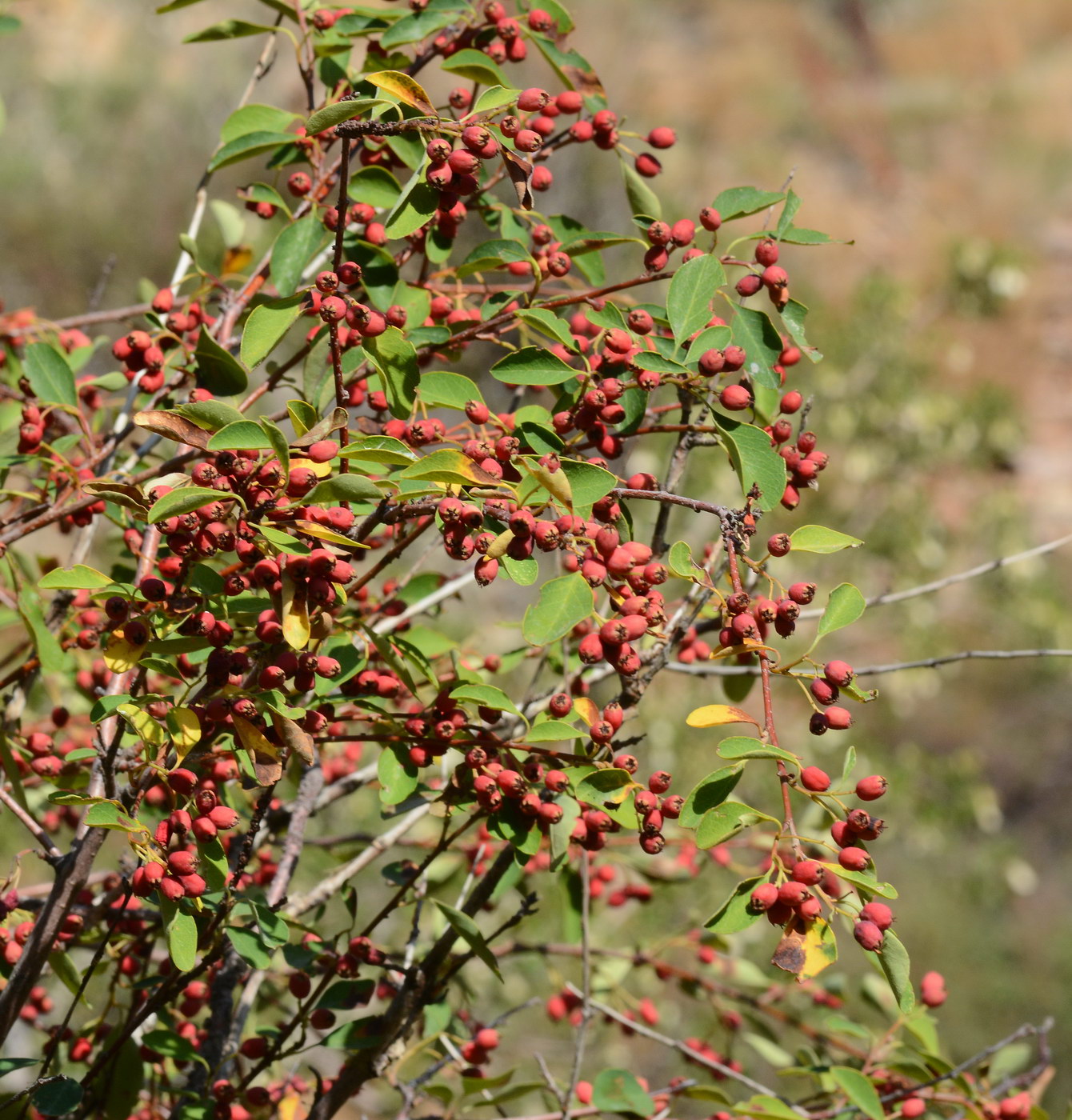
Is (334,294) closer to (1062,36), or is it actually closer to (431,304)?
(431,304)

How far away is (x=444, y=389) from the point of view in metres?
0.82

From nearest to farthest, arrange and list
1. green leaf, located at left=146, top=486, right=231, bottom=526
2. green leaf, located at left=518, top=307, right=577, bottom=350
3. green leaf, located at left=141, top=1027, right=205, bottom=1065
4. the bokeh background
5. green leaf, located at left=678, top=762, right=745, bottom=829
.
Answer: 1. green leaf, located at left=146, top=486, right=231, bottom=526
2. green leaf, located at left=678, top=762, right=745, bottom=829
3. green leaf, located at left=518, top=307, right=577, bottom=350
4. green leaf, located at left=141, top=1027, right=205, bottom=1065
5. the bokeh background

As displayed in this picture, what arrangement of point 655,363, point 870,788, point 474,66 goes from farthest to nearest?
point 474,66 < point 655,363 < point 870,788

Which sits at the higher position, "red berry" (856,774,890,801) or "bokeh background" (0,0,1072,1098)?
"bokeh background" (0,0,1072,1098)

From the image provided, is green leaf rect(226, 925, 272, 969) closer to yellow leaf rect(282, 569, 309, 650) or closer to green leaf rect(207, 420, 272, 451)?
yellow leaf rect(282, 569, 309, 650)

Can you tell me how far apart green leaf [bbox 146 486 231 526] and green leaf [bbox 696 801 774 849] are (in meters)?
0.37

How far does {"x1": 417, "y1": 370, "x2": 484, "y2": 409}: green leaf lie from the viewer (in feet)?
2.67

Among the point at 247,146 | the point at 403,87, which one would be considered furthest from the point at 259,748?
the point at 247,146

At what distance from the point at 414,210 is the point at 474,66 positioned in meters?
0.24

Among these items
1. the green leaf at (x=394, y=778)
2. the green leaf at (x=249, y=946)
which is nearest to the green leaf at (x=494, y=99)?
the green leaf at (x=394, y=778)

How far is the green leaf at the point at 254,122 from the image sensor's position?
958 mm

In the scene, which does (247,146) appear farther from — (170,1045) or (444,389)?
(170,1045)

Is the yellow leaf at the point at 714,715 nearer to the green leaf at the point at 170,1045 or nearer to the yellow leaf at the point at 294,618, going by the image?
the yellow leaf at the point at 294,618

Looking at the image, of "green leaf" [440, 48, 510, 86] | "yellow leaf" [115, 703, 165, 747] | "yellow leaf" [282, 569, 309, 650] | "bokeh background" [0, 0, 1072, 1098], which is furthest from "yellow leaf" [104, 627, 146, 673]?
"bokeh background" [0, 0, 1072, 1098]
